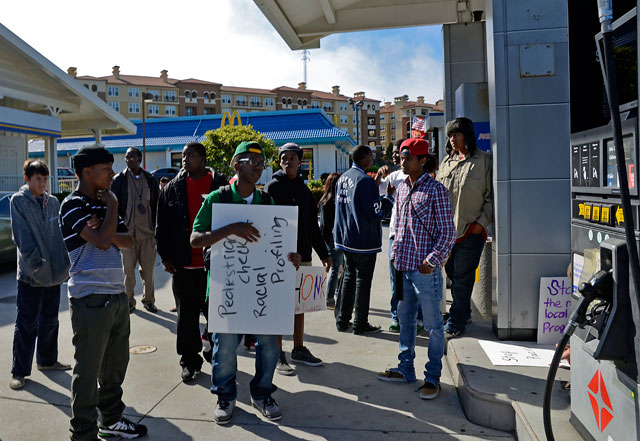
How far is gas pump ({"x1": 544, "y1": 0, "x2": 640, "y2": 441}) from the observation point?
7.37 feet

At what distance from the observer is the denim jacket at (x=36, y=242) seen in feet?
14.8

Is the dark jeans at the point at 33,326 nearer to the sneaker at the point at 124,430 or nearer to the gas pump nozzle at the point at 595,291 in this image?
the sneaker at the point at 124,430

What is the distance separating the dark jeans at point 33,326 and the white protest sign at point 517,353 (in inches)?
152

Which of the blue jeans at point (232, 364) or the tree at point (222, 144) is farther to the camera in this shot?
the tree at point (222, 144)

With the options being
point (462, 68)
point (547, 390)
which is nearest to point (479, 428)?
point (547, 390)

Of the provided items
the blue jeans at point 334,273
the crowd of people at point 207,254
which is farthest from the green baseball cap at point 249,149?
the blue jeans at point 334,273

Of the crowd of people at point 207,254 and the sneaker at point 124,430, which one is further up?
the crowd of people at point 207,254

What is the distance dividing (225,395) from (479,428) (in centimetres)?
180

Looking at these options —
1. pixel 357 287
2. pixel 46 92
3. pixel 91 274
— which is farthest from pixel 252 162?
pixel 46 92

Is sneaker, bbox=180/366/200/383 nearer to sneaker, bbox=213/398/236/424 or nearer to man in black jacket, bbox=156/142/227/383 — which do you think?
man in black jacket, bbox=156/142/227/383

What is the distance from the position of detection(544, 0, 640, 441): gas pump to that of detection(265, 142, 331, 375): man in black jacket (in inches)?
92.2

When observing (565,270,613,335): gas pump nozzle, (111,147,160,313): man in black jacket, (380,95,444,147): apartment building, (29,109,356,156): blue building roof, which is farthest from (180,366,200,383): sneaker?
(380,95,444,147): apartment building

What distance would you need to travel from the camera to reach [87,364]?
10.6ft

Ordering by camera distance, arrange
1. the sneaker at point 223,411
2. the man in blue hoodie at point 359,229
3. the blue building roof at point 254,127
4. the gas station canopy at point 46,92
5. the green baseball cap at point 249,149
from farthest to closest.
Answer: the blue building roof at point 254,127, the gas station canopy at point 46,92, the man in blue hoodie at point 359,229, the green baseball cap at point 249,149, the sneaker at point 223,411
